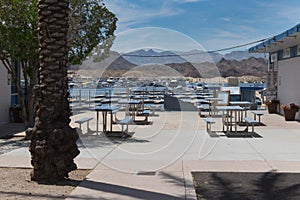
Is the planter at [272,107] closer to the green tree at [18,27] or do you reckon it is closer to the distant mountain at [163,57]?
the distant mountain at [163,57]

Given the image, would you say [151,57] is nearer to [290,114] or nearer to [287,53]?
[287,53]

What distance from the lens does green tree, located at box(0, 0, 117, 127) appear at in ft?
36.0

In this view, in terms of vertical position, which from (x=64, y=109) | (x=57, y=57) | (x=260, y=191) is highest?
(x=57, y=57)

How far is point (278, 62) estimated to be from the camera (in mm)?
20688

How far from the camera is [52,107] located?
6617mm

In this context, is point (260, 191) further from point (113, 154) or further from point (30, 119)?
point (30, 119)

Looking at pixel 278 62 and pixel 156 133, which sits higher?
pixel 278 62

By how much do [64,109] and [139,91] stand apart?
21.5 metres

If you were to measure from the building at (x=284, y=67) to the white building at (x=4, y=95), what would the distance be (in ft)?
35.0

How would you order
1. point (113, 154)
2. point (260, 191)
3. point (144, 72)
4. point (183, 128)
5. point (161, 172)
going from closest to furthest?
point (260, 191)
point (161, 172)
point (113, 154)
point (183, 128)
point (144, 72)

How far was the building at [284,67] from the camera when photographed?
53.4 ft

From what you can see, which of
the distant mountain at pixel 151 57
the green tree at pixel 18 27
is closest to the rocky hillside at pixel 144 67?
the distant mountain at pixel 151 57

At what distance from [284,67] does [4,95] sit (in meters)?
12.8

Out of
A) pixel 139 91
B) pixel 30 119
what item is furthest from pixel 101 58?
pixel 139 91
